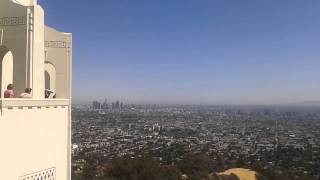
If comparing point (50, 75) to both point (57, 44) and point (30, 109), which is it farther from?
point (30, 109)

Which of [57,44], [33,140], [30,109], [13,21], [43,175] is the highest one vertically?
[13,21]

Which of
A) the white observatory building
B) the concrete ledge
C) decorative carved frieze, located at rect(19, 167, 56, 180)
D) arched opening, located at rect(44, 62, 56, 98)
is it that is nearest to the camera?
the concrete ledge

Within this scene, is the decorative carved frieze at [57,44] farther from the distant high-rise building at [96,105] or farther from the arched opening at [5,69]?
the distant high-rise building at [96,105]

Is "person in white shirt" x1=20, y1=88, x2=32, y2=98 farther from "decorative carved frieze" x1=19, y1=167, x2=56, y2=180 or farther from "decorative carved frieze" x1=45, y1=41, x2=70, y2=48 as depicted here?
"decorative carved frieze" x1=45, y1=41, x2=70, y2=48

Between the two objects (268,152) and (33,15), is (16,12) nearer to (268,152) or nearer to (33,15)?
(33,15)

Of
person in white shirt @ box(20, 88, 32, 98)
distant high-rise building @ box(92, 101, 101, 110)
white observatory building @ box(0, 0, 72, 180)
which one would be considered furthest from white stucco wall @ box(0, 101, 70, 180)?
distant high-rise building @ box(92, 101, 101, 110)

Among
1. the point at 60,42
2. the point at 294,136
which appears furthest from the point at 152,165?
the point at 294,136

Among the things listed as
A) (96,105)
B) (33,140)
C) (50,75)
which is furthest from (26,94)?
(96,105)
